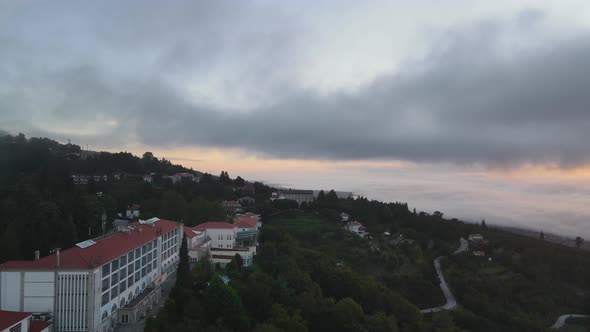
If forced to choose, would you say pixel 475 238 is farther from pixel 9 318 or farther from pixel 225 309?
pixel 9 318

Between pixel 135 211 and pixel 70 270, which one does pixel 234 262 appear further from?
pixel 135 211

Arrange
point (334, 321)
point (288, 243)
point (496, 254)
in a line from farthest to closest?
point (496, 254)
point (288, 243)
point (334, 321)

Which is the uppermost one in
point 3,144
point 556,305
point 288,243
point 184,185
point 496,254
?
point 3,144

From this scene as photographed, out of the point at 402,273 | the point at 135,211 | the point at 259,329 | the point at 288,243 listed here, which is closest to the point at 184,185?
the point at 135,211

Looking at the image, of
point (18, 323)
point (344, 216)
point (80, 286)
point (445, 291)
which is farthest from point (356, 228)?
point (18, 323)

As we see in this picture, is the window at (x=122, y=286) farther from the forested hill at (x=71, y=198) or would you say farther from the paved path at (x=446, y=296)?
the paved path at (x=446, y=296)

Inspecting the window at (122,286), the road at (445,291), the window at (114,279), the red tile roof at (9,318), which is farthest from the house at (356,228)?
the red tile roof at (9,318)
